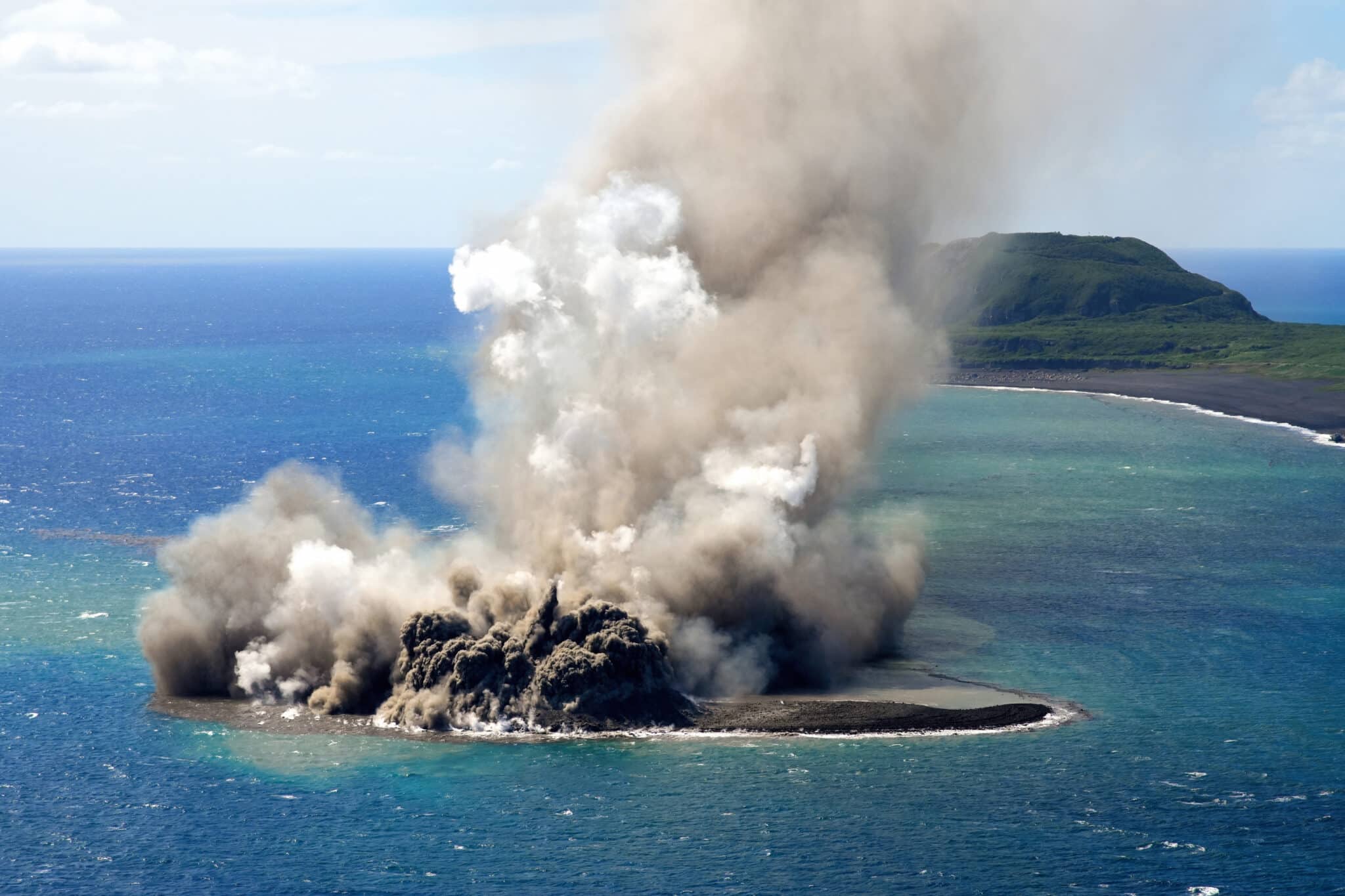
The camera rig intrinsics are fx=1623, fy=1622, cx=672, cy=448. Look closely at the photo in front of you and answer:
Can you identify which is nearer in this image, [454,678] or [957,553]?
[454,678]

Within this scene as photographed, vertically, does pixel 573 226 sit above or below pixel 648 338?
above

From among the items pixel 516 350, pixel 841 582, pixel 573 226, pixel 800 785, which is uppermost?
pixel 573 226

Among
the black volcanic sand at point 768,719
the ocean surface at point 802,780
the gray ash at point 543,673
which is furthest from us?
the gray ash at point 543,673

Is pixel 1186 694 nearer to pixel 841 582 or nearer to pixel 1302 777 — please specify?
pixel 1302 777

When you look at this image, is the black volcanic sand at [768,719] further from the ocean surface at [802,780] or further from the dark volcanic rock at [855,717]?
the ocean surface at [802,780]

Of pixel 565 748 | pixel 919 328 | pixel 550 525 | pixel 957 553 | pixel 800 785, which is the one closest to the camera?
pixel 800 785

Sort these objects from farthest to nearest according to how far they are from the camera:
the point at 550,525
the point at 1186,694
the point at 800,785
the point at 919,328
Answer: the point at 919,328
the point at 550,525
the point at 1186,694
the point at 800,785

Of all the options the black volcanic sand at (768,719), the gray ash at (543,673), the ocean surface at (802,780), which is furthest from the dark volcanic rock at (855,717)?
the gray ash at (543,673)

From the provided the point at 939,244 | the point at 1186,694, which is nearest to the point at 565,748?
the point at 1186,694
